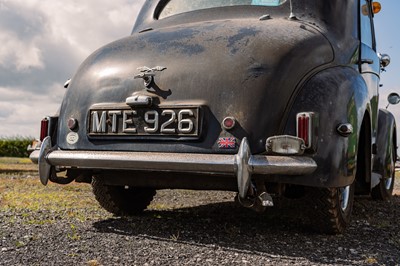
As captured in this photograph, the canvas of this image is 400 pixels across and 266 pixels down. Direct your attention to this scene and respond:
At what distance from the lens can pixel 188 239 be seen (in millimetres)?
3818

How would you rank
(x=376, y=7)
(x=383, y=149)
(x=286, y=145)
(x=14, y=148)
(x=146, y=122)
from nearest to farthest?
1. (x=286, y=145)
2. (x=146, y=122)
3. (x=383, y=149)
4. (x=376, y=7)
5. (x=14, y=148)

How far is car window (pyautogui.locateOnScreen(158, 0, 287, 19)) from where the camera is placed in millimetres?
4527

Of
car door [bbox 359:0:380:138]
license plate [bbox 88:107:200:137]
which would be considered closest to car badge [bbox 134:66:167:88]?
license plate [bbox 88:107:200:137]

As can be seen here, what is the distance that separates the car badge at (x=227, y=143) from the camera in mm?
3531

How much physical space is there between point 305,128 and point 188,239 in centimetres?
116

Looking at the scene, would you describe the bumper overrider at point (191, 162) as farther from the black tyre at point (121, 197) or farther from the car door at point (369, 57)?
the car door at point (369, 57)

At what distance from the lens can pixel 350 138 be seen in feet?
12.3

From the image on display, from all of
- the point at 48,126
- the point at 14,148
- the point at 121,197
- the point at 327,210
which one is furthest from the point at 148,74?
the point at 14,148

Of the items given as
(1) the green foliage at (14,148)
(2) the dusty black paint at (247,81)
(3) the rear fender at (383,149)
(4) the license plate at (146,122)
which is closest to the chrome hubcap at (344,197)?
(2) the dusty black paint at (247,81)

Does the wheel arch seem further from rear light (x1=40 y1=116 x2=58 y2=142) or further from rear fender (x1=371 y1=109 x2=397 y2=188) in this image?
rear light (x1=40 y1=116 x2=58 y2=142)

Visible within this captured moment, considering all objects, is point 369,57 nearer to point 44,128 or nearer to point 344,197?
A: point 344,197

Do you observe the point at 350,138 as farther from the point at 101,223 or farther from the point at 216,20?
the point at 101,223

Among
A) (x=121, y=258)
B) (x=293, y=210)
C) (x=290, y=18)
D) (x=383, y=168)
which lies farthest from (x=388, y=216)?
(x=121, y=258)

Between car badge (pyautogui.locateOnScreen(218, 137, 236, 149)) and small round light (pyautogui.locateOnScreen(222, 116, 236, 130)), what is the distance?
0.25ft
